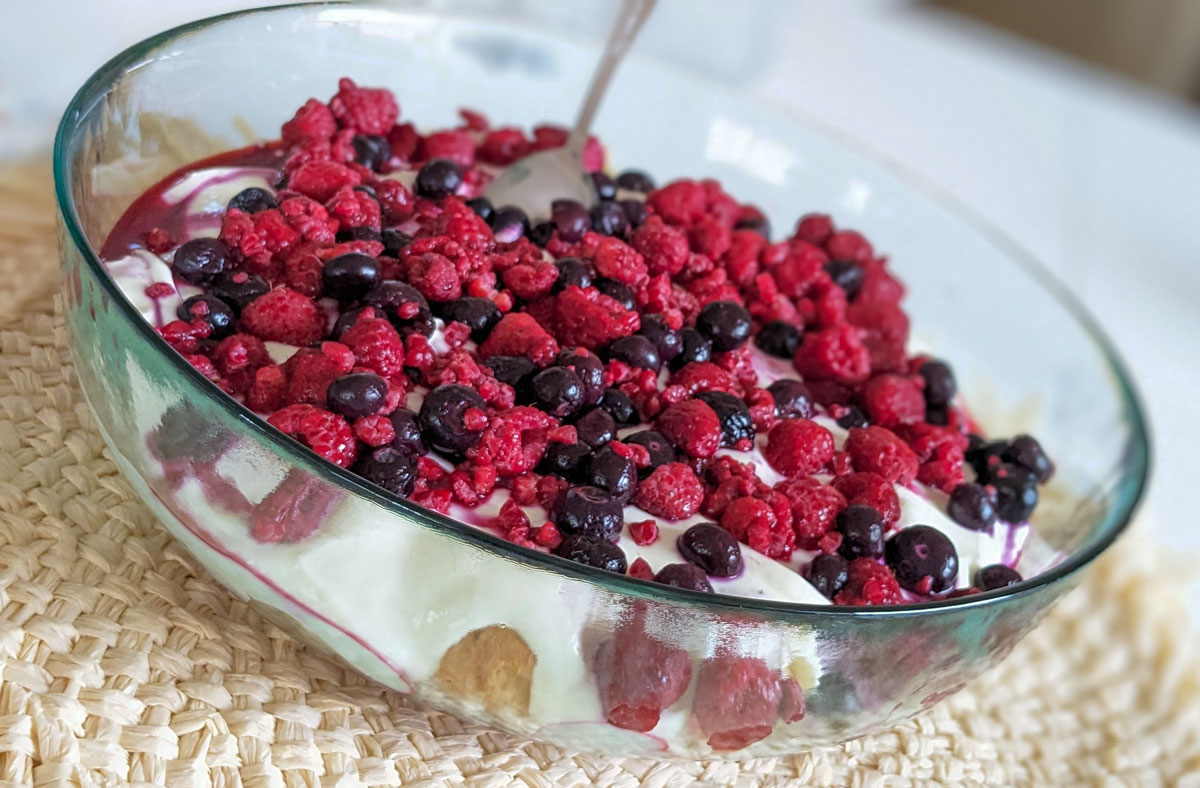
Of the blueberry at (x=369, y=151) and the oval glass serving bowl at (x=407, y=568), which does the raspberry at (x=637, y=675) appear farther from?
the blueberry at (x=369, y=151)

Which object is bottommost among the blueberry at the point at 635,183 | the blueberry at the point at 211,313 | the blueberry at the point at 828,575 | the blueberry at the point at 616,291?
the blueberry at the point at 211,313

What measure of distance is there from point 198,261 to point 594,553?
15.8 inches

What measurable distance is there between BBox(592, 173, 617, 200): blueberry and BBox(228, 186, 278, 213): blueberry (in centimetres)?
33

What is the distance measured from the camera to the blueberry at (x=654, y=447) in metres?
0.85

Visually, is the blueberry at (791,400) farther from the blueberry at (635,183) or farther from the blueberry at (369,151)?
the blueberry at (369,151)

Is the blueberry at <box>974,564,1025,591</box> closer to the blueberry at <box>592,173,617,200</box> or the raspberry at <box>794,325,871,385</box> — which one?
→ the raspberry at <box>794,325,871,385</box>

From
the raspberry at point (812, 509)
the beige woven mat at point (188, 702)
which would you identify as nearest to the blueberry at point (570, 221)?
the raspberry at point (812, 509)

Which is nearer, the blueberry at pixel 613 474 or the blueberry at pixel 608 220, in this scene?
the blueberry at pixel 613 474

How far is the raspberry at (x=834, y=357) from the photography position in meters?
1.08

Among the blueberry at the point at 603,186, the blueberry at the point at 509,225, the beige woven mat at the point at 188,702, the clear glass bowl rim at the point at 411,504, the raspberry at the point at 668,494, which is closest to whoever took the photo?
the clear glass bowl rim at the point at 411,504

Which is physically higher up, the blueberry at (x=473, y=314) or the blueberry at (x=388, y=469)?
the blueberry at (x=473, y=314)

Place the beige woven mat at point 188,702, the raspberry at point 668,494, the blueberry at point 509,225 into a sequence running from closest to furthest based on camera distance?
the beige woven mat at point 188,702, the raspberry at point 668,494, the blueberry at point 509,225

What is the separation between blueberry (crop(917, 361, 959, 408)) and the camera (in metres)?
1.14

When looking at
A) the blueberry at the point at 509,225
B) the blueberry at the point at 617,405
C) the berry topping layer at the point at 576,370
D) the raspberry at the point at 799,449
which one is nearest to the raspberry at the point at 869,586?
the berry topping layer at the point at 576,370
